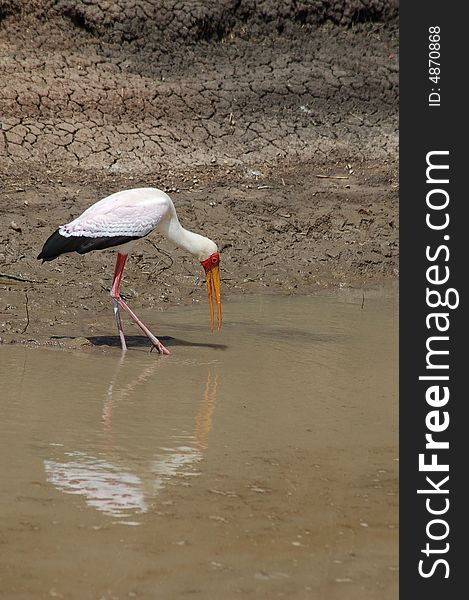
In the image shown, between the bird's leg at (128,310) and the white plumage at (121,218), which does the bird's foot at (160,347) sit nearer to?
the bird's leg at (128,310)

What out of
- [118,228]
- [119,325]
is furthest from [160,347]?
[118,228]

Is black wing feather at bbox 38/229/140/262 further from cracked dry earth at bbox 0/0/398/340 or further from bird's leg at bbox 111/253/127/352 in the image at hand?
cracked dry earth at bbox 0/0/398/340

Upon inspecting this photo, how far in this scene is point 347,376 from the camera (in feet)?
18.5

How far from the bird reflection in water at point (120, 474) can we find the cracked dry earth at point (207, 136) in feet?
8.35

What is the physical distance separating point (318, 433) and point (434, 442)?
0.58m

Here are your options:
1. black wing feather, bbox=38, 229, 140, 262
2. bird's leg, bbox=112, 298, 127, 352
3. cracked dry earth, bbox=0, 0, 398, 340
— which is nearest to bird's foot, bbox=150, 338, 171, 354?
bird's leg, bbox=112, 298, 127, 352

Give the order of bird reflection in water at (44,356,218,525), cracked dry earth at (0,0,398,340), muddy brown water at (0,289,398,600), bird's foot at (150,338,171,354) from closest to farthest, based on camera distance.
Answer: muddy brown water at (0,289,398,600) < bird reflection in water at (44,356,218,525) < bird's foot at (150,338,171,354) < cracked dry earth at (0,0,398,340)

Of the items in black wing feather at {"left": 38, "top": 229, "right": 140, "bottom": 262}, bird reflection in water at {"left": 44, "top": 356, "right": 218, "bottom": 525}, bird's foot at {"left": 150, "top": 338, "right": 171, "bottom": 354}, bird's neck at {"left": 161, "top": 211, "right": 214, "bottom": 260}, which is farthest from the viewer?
bird's neck at {"left": 161, "top": 211, "right": 214, "bottom": 260}

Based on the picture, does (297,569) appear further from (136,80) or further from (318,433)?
(136,80)

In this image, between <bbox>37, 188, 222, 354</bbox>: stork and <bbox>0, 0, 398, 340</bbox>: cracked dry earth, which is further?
<bbox>0, 0, 398, 340</bbox>: cracked dry earth

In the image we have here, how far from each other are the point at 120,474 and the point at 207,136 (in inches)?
239

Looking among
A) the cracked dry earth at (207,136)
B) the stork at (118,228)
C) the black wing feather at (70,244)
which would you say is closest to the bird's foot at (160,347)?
the stork at (118,228)

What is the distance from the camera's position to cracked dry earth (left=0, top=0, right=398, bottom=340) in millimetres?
7801

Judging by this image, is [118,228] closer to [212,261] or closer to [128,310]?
[128,310]
